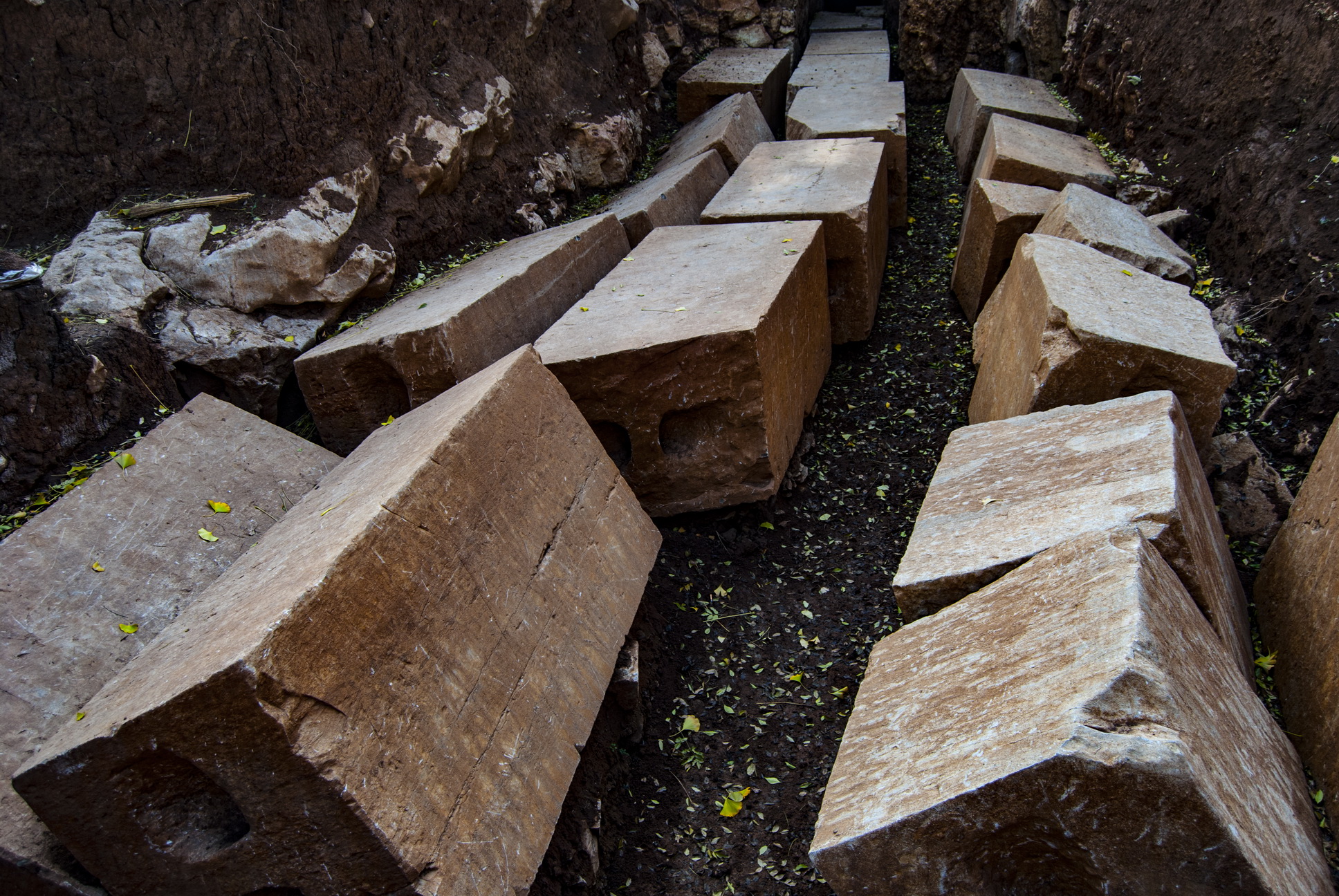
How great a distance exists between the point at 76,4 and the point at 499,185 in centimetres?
200

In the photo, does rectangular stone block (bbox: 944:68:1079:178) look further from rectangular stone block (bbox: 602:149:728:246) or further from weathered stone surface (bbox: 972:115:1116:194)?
rectangular stone block (bbox: 602:149:728:246)

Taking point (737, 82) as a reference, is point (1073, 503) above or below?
below

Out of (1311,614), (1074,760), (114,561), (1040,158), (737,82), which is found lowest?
(1311,614)

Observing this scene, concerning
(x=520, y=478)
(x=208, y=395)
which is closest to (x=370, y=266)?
(x=208, y=395)

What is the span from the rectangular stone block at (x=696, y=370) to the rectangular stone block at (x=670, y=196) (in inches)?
36.0

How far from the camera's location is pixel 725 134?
5.97 meters

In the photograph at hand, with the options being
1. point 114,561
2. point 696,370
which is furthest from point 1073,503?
point 114,561

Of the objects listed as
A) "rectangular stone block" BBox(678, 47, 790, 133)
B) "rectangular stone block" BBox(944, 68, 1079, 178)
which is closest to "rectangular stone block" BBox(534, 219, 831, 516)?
"rectangular stone block" BBox(944, 68, 1079, 178)

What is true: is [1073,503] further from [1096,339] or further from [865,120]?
[865,120]

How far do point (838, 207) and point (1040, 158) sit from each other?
1.41 meters

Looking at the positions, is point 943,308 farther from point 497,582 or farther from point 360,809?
point 360,809

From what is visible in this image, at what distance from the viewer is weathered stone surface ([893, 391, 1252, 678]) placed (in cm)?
229

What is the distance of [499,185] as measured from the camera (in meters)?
4.82

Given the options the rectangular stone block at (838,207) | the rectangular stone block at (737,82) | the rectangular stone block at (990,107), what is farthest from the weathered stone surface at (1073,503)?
the rectangular stone block at (737,82)
